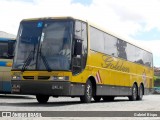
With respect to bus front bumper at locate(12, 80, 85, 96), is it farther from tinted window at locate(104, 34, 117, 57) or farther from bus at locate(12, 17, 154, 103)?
tinted window at locate(104, 34, 117, 57)

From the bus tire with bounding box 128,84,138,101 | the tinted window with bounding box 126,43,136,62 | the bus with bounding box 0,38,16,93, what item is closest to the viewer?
the bus with bounding box 0,38,16,93

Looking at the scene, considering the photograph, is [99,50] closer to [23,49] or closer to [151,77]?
[23,49]

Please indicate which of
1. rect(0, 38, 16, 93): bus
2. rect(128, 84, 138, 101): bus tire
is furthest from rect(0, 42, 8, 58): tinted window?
rect(128, 84, 138, 101): bus tire

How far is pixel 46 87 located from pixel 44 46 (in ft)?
4.86

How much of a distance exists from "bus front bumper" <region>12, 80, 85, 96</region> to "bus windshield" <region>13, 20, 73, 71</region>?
513 mm

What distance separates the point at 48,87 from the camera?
48.0 ft

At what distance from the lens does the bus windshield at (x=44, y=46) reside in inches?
579

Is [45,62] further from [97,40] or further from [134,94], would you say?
[134,94]

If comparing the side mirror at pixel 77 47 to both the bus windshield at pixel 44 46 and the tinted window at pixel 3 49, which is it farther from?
the tinted window at pixel 3 49

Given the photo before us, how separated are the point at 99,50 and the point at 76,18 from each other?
266 centimetres

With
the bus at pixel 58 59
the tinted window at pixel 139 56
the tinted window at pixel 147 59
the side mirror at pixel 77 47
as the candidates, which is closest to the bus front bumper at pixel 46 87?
the bus at pixel 58 59

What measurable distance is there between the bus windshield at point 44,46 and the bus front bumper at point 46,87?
1.68ft

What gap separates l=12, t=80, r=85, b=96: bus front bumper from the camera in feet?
47.5

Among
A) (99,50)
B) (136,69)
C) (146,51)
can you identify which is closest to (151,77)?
(146,51)
